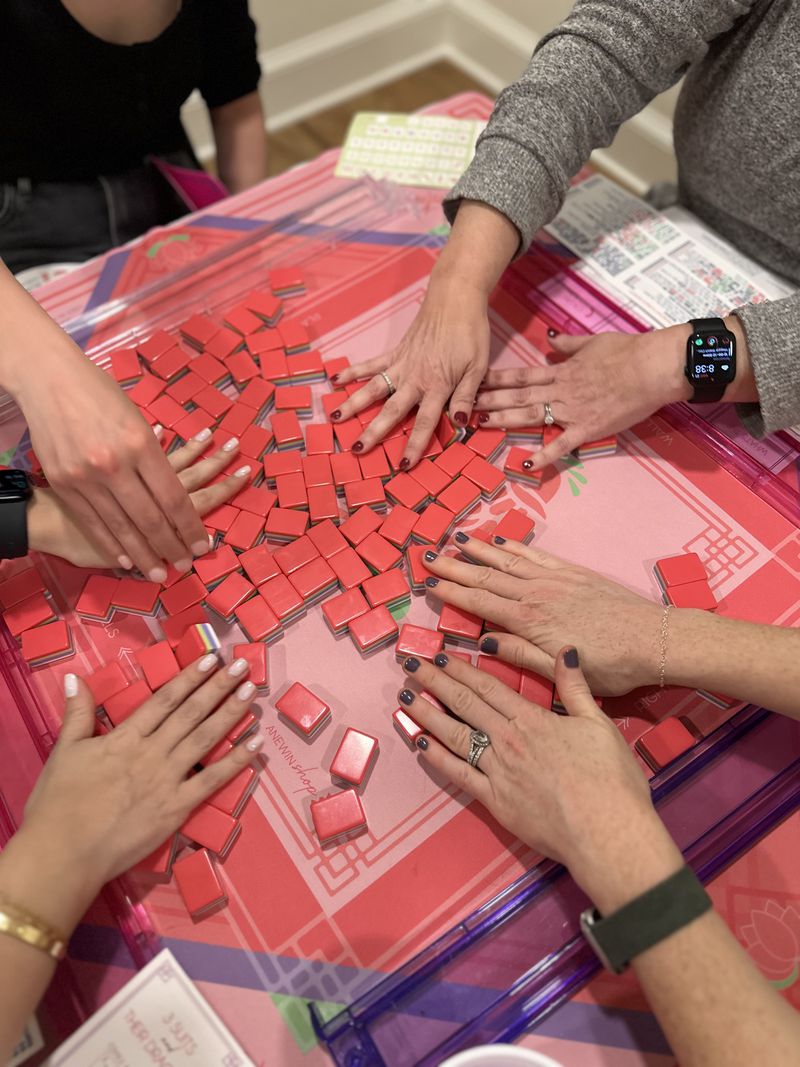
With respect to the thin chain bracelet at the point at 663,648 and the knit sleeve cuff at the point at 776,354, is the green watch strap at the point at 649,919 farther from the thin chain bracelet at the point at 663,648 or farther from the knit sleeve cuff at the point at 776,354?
the knit sleeve cuff at the point at 776,354

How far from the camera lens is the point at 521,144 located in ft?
4.35

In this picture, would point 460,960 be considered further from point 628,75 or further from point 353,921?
point 628,75

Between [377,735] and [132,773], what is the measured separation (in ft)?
1.10

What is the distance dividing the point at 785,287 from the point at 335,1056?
148cm

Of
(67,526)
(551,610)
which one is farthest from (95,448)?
(551,610)

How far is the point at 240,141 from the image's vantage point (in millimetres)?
1863

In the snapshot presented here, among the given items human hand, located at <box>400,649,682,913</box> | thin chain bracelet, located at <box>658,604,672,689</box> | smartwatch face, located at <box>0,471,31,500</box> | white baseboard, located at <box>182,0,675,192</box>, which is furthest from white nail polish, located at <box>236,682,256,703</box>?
white baseboard, located at <box>182,0,675,192</box>

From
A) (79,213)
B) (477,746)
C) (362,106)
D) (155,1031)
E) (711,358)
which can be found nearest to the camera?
(155,1031)

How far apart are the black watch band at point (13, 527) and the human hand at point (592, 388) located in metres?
0.78

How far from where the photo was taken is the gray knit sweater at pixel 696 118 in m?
1.21

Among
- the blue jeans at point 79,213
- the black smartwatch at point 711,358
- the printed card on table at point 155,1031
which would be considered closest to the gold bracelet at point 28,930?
the printed card on table at point 155,1031

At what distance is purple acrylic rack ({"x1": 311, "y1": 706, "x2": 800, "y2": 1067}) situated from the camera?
2.93 ft

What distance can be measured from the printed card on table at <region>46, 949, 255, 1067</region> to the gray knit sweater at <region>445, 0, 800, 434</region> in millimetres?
1180

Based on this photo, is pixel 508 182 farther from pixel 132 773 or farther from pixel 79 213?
pixel 132 773
